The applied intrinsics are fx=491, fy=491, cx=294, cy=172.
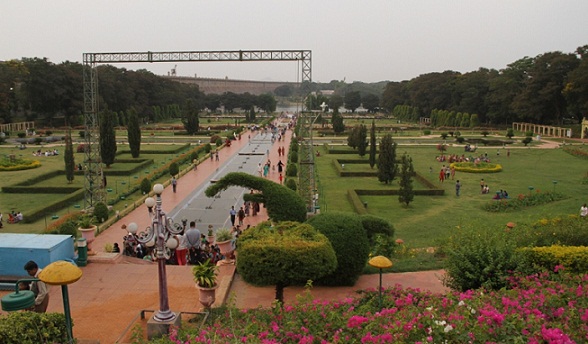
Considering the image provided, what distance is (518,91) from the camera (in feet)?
175

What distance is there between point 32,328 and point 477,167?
24.7 m

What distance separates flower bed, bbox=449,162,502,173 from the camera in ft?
87.1

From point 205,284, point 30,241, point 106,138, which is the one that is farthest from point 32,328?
point 106,138

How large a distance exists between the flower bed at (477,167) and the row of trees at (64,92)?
29.5m

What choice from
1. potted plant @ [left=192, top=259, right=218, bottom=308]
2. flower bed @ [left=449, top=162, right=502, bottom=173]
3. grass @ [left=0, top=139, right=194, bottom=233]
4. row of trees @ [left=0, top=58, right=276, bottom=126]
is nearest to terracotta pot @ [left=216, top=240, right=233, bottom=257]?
potted plant @ [left=192, top=259, right=218, bottom=308]

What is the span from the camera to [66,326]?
655cm

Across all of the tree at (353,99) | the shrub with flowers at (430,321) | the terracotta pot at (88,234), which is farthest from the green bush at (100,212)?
the tree at (353,99)

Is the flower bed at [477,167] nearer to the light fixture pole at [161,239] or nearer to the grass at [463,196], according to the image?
the grass at [463,196]

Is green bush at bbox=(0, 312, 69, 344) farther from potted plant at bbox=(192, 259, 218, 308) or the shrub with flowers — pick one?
potted plant at bbox=(192, 259, 218, 308)

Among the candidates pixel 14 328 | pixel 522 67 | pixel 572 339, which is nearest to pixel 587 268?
pixel 572 339

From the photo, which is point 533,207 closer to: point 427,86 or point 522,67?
point 522,67

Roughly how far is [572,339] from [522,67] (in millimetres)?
56366

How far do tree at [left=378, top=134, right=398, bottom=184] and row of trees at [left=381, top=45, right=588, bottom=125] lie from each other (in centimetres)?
2827

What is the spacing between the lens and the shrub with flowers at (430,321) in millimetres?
5797
